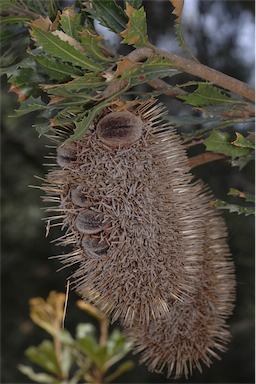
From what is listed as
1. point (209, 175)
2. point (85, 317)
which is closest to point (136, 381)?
point (85, 317)

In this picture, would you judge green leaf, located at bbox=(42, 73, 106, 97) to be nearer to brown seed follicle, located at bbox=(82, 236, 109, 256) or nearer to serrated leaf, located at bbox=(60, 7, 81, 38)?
serrated leaf, located at bbox=(60, 7, 81, 38)

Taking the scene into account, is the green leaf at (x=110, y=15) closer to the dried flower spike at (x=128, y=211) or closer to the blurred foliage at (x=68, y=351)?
the dried flower spike at (x=128, y=211)

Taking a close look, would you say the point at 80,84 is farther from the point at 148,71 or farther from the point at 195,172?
the point at 195,172

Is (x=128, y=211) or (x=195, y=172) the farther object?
(x=195, y=172)

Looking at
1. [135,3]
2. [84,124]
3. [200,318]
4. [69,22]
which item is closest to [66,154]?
[84,124]

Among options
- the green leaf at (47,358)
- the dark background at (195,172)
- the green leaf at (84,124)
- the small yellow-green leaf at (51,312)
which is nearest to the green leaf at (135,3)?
the green leaf at (84,124)

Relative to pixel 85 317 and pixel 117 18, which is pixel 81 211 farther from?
pixel 85 317
